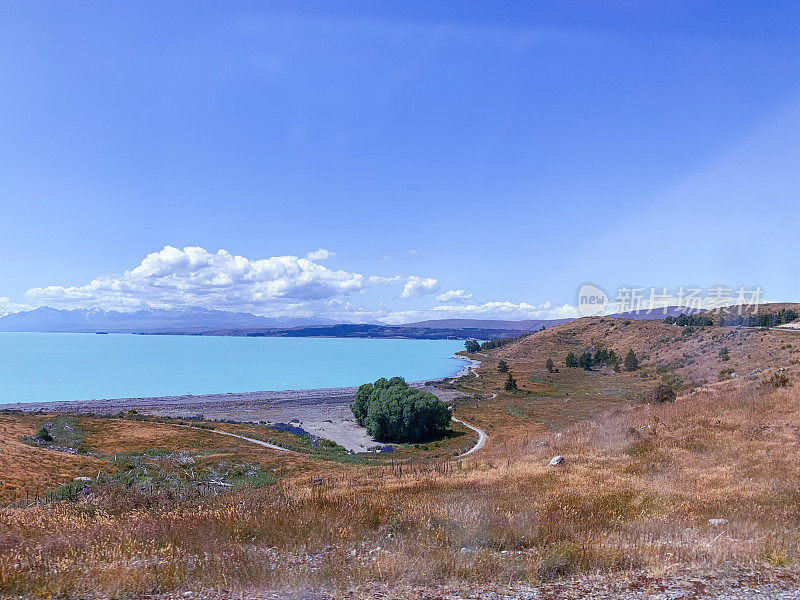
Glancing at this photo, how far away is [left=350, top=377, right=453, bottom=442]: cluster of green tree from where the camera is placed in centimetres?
5139

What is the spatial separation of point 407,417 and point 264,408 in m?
37.7

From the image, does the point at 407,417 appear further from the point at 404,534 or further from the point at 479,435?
the point at 404,534

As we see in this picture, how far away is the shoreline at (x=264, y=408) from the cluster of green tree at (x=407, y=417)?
226 cm

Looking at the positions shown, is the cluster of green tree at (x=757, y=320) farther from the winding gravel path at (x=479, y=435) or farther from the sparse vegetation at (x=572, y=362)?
the winding gravel path at (x=479, y=435)

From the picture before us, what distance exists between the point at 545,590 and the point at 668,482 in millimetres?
6967

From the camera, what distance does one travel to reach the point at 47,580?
4551 millimetres

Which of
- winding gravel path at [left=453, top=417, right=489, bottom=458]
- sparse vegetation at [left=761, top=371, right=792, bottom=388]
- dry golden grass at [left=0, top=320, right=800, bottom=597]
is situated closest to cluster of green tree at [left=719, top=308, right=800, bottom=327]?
winding gravel path at [left=453, top=417, right=489, bottom=458]

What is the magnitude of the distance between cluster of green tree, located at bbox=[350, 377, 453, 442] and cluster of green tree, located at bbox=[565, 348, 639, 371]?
149 feet

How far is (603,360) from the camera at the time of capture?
310ft

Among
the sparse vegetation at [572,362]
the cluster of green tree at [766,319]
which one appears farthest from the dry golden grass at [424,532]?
the sparse vegetation at [572,362]

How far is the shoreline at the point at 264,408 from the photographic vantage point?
192 feet

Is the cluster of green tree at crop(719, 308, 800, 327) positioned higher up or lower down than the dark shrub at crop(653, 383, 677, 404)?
higher up

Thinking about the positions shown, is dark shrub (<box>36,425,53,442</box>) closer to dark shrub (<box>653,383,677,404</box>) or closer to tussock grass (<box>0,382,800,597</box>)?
tussock grass (<box>0,382,800,597</box>)

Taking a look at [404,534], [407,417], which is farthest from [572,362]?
[404,534]
